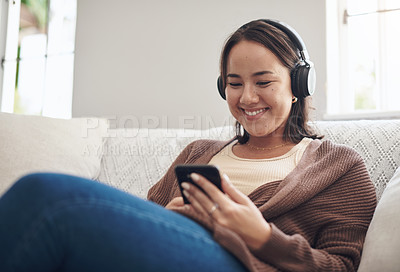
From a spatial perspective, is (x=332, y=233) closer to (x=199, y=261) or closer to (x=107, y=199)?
(x=199, y=261)

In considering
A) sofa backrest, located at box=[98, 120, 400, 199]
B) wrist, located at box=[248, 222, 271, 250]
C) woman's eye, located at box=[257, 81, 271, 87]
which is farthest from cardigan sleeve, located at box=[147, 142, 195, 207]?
wrist, located at box=[248, 222, 271, 250]

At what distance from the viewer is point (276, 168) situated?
1152mm

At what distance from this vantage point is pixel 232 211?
79 cm

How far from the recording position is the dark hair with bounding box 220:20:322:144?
1171 millimetres

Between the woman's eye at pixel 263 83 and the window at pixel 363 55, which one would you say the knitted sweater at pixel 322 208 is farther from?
the window at pixel 363 55

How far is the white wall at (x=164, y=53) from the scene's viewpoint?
6.87 ft

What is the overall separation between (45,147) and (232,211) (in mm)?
996

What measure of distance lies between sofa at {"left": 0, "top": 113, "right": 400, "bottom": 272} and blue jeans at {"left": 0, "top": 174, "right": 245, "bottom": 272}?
0.82 m

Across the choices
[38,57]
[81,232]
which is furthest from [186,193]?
[38,57]

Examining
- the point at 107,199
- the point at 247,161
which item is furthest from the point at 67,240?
the point at 247,161

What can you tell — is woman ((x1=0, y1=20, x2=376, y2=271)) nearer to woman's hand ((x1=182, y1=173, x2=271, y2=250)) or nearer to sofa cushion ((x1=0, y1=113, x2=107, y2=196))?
woman's hand ((x1=182, y1=173, x2=271, y2=250))

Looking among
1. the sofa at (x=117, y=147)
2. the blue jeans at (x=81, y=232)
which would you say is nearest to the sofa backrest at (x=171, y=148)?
the sofa at (x=117, y=147)

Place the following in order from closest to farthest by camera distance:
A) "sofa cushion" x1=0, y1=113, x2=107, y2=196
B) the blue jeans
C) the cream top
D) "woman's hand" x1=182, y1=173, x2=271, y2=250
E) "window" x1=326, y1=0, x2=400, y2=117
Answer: the blue jeans
"woman's hand" x1=182, y1=173, x2=271, y2=250
the cream top
"sofa cushion" x1=0, y1=113, x2=107, y2=196
"window" x1=326, y1=0, x2=400, y2=117

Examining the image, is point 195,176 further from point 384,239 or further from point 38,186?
point 384,239
